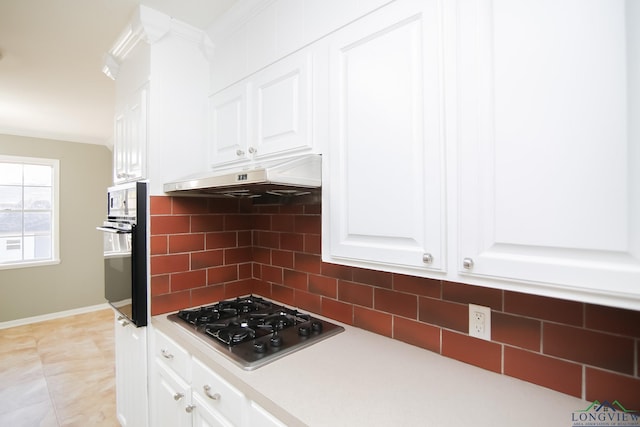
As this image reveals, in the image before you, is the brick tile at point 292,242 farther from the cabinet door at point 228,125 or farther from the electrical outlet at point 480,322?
Answer: the electrical outlet at point 480,322

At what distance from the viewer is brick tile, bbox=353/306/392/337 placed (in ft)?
4.65

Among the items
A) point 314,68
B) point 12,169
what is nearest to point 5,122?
point 12,169

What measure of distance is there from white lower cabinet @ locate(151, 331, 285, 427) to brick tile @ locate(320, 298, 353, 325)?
24.7 inches

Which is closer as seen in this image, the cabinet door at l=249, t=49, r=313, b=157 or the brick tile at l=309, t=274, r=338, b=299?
the cabinet door at l=249, t=49, r=313, b=157

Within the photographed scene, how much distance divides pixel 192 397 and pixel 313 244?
33.9 inches

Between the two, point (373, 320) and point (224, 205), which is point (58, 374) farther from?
point (373, 320)

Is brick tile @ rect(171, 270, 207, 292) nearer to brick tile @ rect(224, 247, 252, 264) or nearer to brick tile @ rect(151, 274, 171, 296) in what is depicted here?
brick tile @ rect(151, 274, 171, 296)

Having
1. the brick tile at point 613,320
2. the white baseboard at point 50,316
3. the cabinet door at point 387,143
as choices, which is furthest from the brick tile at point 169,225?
the white baseboard at point 50,316

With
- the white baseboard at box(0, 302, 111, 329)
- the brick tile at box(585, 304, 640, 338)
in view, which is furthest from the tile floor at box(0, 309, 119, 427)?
the brick tile at box(585, 304, 640, 338)

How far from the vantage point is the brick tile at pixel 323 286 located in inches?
64.4

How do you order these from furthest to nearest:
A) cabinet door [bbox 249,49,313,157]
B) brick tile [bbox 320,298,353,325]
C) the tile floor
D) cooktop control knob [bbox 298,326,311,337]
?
1. the tile floor
2. brick tile [bbox 320,298,353,325]
3. cooktop control knob [bbox 298,326,311,337]
4. cabinet door [bbox 249,49,313,157]

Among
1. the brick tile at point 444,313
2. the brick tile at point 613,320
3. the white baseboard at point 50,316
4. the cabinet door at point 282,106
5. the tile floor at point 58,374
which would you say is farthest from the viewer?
the white baseboard at point 50,316

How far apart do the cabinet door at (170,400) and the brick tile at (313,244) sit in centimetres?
82

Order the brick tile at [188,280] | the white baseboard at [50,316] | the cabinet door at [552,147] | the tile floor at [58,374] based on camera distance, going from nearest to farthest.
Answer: the cabinet door at [552,147], the brick tile at [188,280], the tile floor at [58,374], the white baseboard at [50,316]
